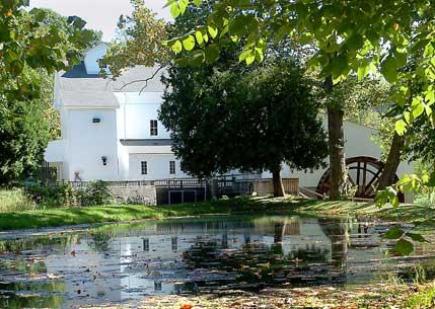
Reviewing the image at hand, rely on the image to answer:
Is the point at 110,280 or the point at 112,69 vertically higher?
the point at 112,69

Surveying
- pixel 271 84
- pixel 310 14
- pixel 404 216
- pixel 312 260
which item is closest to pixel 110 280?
pixel 312 260

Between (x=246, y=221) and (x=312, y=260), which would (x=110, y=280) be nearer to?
(x=312, y=260)

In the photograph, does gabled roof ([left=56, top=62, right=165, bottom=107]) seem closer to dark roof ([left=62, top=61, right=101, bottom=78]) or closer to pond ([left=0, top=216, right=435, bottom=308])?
dark roof ([left=62, top=61, right=101, bottom=78])

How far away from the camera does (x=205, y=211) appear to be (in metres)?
38.0

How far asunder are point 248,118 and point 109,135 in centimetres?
2135

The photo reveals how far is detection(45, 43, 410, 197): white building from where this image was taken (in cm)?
5653

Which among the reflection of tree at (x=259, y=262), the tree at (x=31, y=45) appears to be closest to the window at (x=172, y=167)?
the reflection of tree at (x=259, y=262)

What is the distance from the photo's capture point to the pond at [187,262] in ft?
37.9

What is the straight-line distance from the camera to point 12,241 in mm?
23328

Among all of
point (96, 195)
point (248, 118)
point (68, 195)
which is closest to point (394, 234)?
point (248, 118)

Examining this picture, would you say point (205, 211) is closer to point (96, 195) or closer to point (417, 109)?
point (96, 195)

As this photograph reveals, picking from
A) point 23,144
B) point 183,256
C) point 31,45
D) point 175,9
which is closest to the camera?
point 175,9

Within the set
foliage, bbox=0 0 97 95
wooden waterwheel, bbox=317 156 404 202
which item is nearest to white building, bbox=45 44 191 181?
wooden waterwheel, bbox=317 156 404 202

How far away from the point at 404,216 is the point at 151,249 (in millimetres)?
12310
